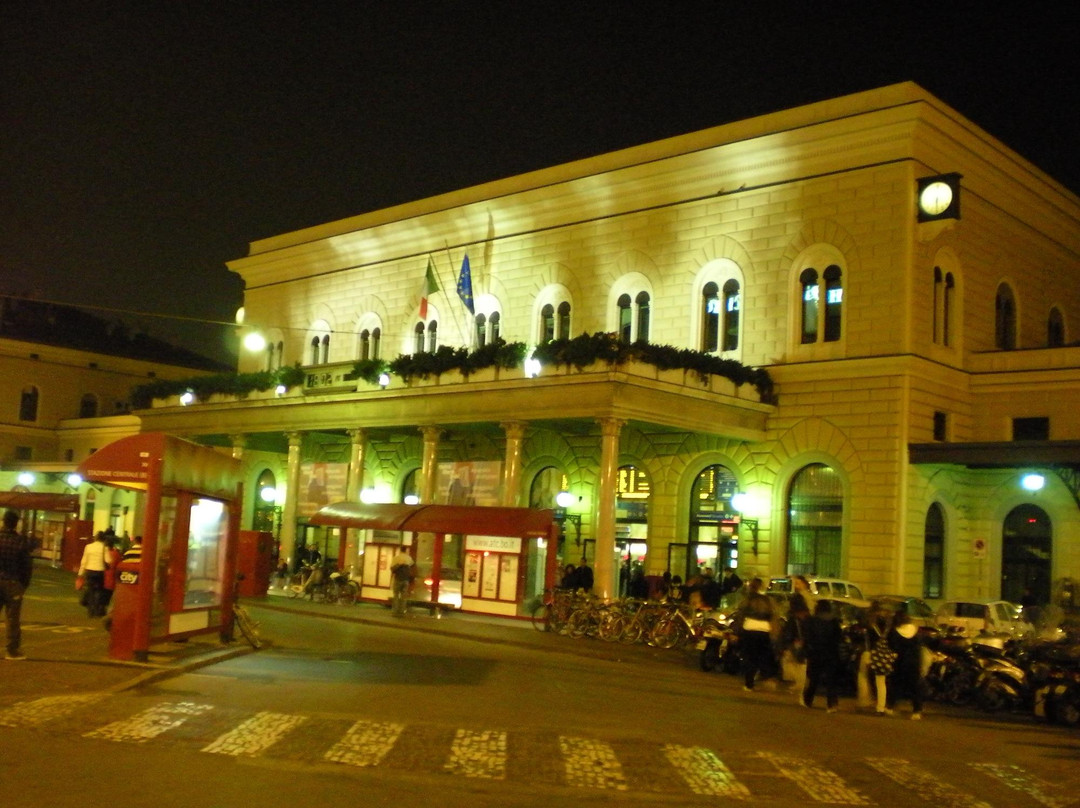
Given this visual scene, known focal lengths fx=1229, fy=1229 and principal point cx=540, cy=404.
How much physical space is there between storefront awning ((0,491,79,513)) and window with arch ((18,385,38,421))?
16613 millimetres

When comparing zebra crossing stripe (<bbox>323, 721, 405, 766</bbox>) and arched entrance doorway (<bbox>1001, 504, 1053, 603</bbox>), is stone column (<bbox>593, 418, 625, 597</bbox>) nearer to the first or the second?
arched entrance doorway (<bbox>1001, 504, 1053, 603</bbox>)

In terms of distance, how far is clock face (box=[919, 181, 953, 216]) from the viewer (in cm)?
3069

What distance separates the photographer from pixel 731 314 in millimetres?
35062

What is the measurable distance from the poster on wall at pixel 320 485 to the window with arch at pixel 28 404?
104ft

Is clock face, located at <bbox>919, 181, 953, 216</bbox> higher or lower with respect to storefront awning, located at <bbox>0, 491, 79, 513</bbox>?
higher

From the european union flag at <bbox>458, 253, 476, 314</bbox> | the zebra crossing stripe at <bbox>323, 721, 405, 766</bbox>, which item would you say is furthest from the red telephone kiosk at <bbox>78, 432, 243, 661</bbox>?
the european union flag at <bbox>458, 253, 476, 314</bbox>

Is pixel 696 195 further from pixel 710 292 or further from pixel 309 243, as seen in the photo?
pixel 309 243

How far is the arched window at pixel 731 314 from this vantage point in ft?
114

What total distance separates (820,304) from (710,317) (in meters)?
3.71

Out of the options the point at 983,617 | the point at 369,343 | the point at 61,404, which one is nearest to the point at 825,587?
the point at 983,617

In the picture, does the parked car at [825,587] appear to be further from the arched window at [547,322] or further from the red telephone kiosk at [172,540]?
the arched window at [547,322]

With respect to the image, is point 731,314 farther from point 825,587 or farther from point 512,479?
point 825,587

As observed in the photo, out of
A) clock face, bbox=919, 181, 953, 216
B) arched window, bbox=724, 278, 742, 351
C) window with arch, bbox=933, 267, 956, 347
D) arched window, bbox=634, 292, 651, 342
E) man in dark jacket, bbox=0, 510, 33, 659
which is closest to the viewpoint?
man in dark jacket, bbox=0, 510, 33, 659

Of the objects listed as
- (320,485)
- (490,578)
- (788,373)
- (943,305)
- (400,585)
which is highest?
(943,305)
